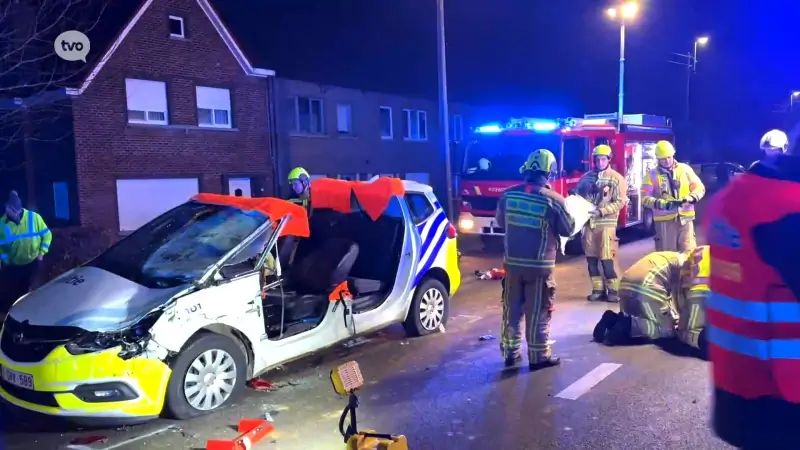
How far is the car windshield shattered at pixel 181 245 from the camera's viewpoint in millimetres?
5445

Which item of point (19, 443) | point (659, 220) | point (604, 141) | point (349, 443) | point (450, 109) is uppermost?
point (450, 109)

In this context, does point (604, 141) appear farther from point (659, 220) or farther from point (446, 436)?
point (446, 436)

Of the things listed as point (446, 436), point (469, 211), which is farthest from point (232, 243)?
point (469, 211)

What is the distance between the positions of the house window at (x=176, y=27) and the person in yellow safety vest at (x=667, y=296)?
18870 millimetres

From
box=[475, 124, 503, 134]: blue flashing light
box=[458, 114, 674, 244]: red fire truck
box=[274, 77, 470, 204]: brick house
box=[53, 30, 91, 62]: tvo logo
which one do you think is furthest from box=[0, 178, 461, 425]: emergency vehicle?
box=[274, 77, 470, 204]: brick house

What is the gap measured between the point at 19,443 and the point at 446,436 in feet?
10.0

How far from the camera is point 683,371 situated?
6.00 m

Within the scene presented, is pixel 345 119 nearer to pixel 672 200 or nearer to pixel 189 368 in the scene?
pixel 672 200

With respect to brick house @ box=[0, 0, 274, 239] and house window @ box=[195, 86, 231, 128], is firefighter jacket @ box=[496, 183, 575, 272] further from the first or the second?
house window @ box=[195, 86, 231, 128]

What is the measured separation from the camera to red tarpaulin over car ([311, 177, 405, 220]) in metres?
7.33

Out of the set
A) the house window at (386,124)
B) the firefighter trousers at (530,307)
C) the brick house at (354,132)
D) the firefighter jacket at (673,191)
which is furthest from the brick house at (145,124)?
the firefighter trousers at (530,307)

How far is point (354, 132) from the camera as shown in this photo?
28328 millimetres

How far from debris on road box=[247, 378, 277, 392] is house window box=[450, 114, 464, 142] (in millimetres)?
28844

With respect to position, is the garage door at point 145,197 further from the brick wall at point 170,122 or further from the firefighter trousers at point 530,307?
the firefighter trousers at point 530,307
